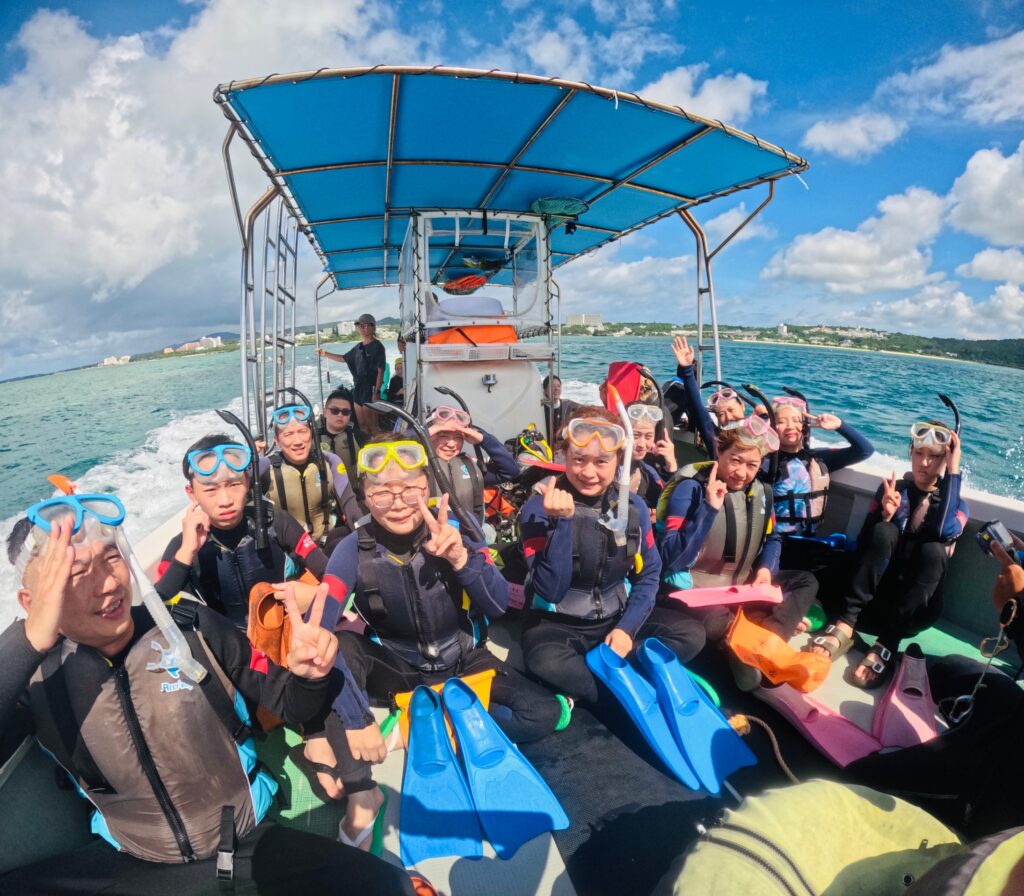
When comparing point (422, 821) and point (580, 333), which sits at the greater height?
point (580, 333)

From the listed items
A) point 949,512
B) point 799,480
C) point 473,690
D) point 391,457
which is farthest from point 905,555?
point 391,457

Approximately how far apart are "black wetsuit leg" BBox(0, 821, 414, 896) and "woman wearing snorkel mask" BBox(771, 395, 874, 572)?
2.99 meters

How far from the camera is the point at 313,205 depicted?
498 cm

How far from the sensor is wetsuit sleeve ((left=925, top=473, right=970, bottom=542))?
261 centimetres

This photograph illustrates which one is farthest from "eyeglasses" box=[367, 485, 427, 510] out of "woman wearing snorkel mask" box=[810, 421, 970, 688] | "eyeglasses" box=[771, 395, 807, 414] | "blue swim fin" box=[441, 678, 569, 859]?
"eyeglasses" box=[771, 395, 807, 414]

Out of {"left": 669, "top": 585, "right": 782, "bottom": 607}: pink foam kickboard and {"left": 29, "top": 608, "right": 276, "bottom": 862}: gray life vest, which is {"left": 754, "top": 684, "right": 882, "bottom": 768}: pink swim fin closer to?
{"left": 669, "top": 585, "right": 782, "bottom": 607}: pink foam kickboard

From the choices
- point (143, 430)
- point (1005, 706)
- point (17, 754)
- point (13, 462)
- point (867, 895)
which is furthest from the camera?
point (143, 430)

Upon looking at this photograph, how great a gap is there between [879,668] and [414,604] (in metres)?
2.49

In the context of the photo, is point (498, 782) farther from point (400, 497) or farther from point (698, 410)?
point (698, 410)

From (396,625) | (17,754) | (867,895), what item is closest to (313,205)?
(396,625)

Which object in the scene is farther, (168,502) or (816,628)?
(168,502)

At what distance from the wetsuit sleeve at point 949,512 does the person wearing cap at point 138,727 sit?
301 cm

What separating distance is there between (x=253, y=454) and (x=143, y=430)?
554 inches

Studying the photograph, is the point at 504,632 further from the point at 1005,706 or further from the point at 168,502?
the point at 168,502
